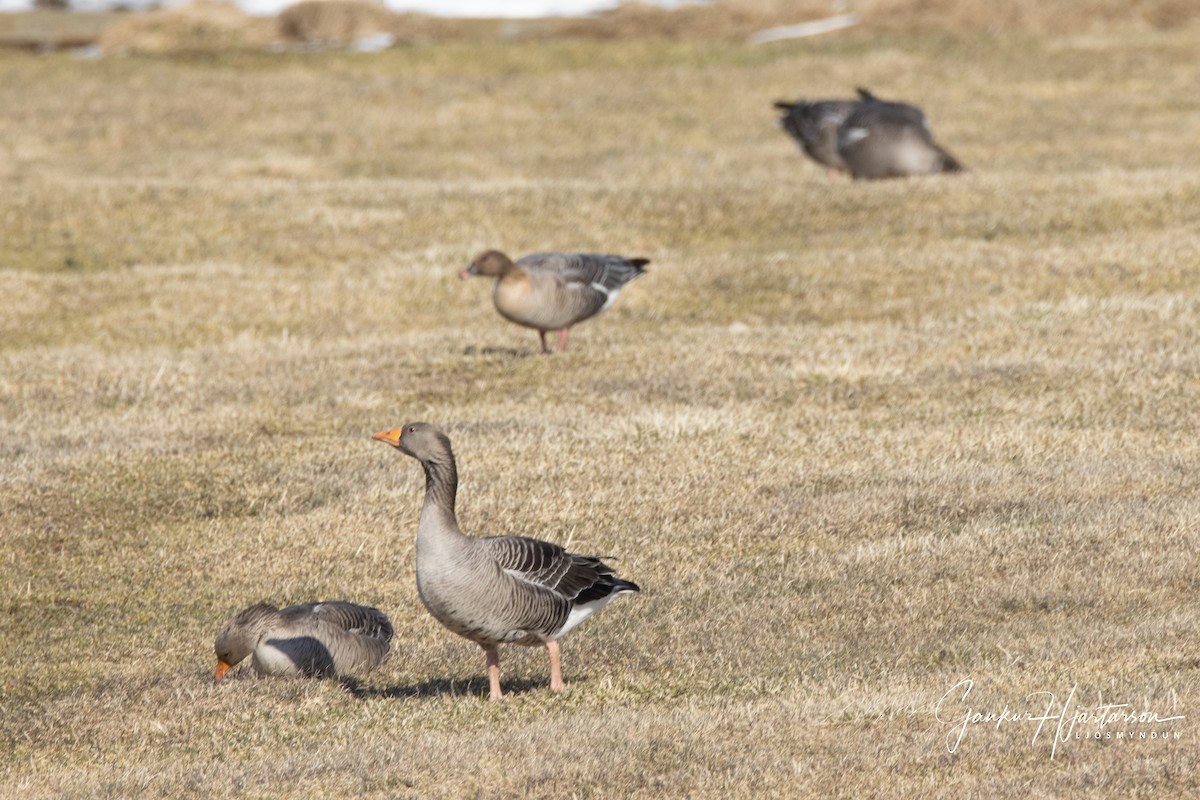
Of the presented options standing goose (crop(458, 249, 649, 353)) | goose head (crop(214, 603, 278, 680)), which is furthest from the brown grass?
goose head (crop(214, 603, 278, 680))

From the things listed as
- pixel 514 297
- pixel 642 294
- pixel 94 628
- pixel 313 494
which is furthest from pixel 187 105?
pixel 94 628

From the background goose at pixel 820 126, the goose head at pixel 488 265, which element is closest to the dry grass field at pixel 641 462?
the background goose at pixel 820 126

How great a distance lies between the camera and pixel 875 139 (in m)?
31.7

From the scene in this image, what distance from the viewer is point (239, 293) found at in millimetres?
25781

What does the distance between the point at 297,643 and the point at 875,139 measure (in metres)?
23.2

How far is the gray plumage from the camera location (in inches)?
1242

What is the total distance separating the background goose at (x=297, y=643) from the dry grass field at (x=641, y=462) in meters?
0.25

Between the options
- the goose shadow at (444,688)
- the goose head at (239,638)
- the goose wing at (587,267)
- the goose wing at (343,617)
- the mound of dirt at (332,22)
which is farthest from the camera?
the mound of dirt at (332,22)

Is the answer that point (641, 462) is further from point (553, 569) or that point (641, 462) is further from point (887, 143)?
point (887, 143)

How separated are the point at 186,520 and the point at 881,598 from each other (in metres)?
6.71

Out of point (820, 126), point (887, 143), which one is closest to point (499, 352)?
point (887, 143)

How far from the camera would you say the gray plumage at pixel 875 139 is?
1242 inches

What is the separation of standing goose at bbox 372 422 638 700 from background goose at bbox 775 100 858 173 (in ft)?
77.6

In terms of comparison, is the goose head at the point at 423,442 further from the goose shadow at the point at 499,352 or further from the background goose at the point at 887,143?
the background goose at the point at 887,143
